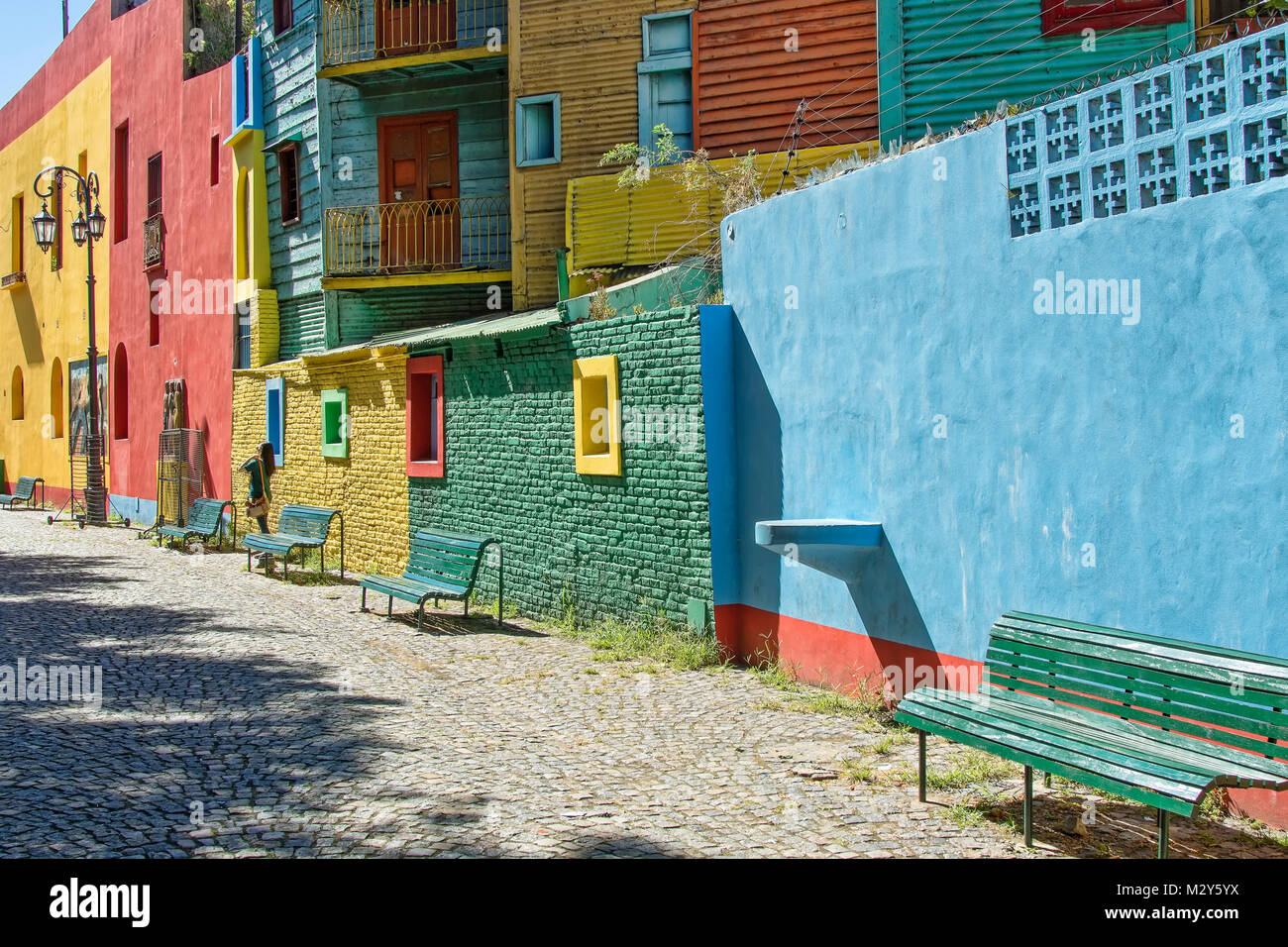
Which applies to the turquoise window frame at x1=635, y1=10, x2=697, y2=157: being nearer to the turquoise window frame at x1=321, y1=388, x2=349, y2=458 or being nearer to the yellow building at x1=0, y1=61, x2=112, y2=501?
the turquoise window frame at x1=321, y1=388, x2=349, y2=458

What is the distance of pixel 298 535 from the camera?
15414 millimetres

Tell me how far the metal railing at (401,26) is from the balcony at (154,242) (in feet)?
25.2

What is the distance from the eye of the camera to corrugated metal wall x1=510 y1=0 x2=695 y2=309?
15570 mm

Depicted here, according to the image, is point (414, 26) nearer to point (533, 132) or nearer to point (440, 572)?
point (533, 132)

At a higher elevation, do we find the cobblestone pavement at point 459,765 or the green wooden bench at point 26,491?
the green wooden bench at point 26,491

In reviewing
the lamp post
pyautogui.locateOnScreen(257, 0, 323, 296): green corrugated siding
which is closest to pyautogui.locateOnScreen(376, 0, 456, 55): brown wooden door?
pyautogui.locateOnScreen(257, 0, 323, 296): green corrugated siding

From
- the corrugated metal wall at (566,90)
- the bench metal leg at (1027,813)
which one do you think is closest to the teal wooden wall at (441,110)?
the corrugated metal wall at (566,90)

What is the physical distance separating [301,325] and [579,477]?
10.1 meters

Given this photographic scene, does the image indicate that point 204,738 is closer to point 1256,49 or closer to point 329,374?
point 1256,49

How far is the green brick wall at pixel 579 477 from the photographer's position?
9.46 meters

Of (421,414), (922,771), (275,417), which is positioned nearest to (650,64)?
(421,414)

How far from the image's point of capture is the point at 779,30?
1448 cm

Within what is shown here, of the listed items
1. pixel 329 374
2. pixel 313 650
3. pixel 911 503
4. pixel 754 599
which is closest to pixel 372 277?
pixel 329 374

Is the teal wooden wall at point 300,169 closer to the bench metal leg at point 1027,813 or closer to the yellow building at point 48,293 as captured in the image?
the yellow building at point 48,293
